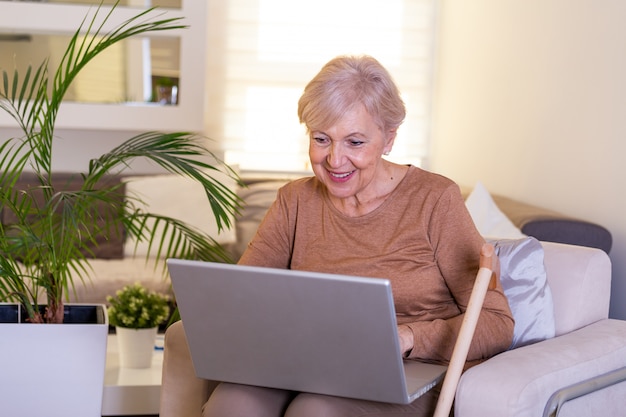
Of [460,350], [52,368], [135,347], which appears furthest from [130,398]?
[460,350]

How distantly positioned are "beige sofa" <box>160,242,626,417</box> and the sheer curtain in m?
3.07

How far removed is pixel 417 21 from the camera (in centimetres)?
532

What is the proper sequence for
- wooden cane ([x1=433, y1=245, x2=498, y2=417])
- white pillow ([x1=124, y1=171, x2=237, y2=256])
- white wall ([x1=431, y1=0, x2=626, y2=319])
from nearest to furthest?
wooden cane ([x1=433, y1=245, x2=498, y2=417]) → white wall ([x1=431, y1=0, x2=626, y2=319]) → white pillow ([x1=124, y1=171, x2=237, y2=256])

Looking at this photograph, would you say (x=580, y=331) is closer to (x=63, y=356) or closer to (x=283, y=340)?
(x=283, y=340)

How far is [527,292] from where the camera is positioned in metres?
2.09

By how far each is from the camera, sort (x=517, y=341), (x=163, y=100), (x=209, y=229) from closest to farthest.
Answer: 1. (x=517, y=341)
2. (x=209, y=229)
3. (x=163, y=100)

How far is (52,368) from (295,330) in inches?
38.2

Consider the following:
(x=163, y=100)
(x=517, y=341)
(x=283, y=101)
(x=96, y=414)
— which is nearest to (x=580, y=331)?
(x=517, y=341)

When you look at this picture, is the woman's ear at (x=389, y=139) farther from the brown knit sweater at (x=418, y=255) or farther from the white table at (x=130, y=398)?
the white table at (x=130, y=398)

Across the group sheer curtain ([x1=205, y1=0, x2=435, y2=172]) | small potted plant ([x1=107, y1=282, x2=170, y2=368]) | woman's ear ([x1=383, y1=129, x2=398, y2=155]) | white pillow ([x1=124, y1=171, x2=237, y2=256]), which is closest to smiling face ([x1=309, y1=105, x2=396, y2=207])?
woman's ear ([x1=383, y1=129, x2=398, y2=155])

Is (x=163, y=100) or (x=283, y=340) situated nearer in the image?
(x=283, y=340)

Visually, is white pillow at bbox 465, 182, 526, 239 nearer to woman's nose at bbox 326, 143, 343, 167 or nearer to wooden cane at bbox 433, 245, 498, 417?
woman's nose at bbox 326, 143, 343, 167

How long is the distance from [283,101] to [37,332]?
310 cm

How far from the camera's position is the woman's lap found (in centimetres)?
173
